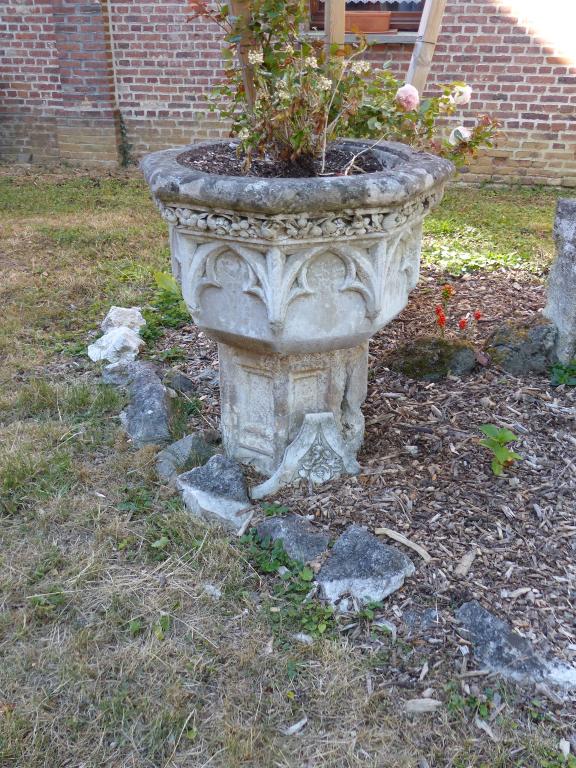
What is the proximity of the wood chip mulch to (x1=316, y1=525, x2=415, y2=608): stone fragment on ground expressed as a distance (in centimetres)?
5

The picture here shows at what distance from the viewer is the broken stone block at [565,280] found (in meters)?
2.99

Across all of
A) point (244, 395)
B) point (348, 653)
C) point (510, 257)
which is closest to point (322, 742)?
point (348, 653)

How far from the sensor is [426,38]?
3.30 metres

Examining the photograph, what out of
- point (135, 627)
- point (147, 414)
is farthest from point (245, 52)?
point (135, 627)

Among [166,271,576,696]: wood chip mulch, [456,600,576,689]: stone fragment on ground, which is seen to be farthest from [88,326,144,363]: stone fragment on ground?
[456,600,576,689]: stone fragment on ground

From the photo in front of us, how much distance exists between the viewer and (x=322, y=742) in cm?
165

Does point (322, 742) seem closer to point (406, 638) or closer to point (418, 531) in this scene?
point (406, 638)

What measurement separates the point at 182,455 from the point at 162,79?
18.7ft

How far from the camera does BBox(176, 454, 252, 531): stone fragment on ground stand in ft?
7.59

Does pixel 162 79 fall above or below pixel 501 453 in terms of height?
above

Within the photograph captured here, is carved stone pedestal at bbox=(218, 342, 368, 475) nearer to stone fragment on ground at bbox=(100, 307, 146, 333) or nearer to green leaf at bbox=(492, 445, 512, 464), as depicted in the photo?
green leaf at bbox=(492, 445, 512, 464)

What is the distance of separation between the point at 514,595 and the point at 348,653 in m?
0.50

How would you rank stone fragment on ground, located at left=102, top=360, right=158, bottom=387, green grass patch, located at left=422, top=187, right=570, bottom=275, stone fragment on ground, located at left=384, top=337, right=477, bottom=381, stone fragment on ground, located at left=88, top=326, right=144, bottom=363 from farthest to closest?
green grass patch, located at left=422, top=187, right=570, bottom=275 → stone fragment on ground, located at left=88, top=326, right=144, bottom=363 → stone fragment on ground, located at left=102, top=360, right=158, bottom=387 → stone fragment on ground, located at left=384, top=337, right=477, bottom=381

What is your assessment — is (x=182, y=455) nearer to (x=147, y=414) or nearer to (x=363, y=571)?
(x=147, y=414)
